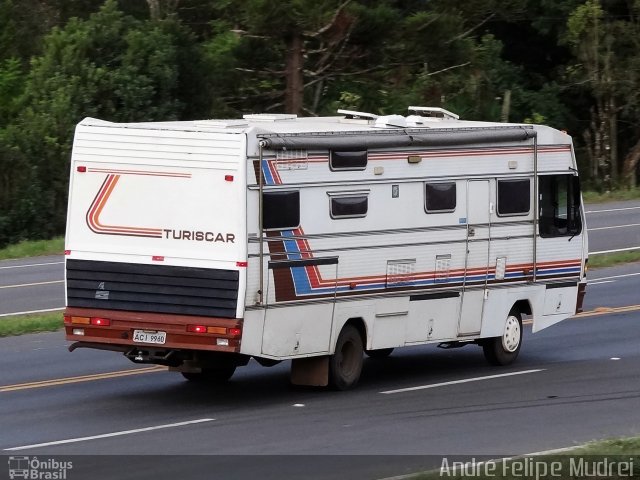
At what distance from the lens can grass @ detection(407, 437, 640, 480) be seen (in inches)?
397

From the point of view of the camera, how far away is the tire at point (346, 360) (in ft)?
50.6

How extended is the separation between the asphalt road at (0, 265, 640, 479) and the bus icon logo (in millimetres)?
258

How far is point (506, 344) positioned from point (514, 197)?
6.30 feet

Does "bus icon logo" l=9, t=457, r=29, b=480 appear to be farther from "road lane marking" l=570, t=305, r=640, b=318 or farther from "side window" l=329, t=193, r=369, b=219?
"road lane marking" l=570, t=305, r=640, b=318

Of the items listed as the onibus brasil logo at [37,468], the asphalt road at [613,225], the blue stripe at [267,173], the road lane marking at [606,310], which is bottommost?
the road lane marking at [606,310]

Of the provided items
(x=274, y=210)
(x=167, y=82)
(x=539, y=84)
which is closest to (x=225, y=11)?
(x=167, y=82)

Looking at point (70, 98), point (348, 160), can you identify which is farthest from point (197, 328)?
point (70, 98)

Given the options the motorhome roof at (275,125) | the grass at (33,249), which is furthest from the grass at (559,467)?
the grass at (33,249)

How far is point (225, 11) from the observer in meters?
40.2

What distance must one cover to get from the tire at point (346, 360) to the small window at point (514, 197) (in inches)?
112

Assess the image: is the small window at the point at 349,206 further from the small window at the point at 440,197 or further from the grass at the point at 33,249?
the grass at the point at 33,249

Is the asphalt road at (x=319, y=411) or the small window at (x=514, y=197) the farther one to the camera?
the small window at (x=514, y=197)

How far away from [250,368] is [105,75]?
23.0 metres

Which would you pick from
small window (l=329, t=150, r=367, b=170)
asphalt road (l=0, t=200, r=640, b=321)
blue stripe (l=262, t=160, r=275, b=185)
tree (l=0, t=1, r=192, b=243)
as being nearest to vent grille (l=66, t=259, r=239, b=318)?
blue stripe (l=262, t=160, r=275, b=185)
